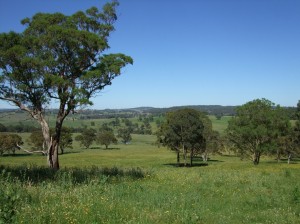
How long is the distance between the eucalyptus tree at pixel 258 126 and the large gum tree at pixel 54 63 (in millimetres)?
44252

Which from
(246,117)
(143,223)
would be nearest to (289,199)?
(143,223)

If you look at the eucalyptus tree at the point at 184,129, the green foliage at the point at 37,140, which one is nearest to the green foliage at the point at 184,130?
the eucalyptus tree at the point at 184,129

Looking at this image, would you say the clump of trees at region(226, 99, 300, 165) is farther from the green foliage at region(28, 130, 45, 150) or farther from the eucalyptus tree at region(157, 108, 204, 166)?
the green foliage at region(28, 130, 45, 150)

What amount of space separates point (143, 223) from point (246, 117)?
58648 mm

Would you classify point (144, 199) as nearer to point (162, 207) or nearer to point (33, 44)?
point (162, 207)

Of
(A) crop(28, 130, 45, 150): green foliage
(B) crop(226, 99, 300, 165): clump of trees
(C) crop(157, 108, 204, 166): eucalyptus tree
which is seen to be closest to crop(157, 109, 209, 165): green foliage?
(C) crop(157, 108, 204, 166): eucalyptus tree

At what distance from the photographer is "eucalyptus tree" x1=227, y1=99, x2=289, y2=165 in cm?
6238

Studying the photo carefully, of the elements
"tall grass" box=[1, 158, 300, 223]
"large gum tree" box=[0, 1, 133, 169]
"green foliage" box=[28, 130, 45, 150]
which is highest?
"large gum tree" box=[0, 1, 133, 169]

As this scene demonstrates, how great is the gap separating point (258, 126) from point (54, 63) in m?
48.2

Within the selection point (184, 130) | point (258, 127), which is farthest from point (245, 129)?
Result: point (184, 130)

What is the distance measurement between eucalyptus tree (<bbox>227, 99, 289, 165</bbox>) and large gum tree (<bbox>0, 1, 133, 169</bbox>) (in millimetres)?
44252

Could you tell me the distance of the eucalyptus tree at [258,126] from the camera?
205ft

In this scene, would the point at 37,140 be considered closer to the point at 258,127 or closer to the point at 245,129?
the point at 245,129

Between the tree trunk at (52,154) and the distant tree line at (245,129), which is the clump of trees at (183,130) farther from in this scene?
the tree trunk at (52,154)
